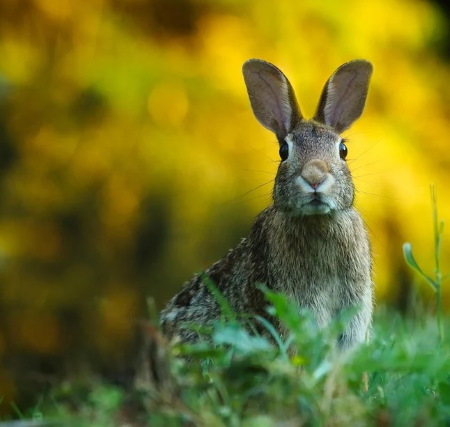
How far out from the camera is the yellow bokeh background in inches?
298

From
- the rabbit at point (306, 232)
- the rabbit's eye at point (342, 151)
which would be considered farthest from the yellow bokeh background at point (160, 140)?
the rabbit's eye at point (342, 151)

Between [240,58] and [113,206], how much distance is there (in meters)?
1.57

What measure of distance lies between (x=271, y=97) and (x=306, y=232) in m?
0.67

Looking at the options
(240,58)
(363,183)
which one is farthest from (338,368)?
(240,58)

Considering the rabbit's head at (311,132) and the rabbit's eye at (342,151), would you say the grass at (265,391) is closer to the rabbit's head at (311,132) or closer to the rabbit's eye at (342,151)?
the rabbit's head at (311,132)

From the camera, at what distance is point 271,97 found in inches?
171

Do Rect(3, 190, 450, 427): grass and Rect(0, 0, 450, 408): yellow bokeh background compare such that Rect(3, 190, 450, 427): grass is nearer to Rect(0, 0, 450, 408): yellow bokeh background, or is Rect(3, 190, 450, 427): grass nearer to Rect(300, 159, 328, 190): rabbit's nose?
Rect(300, 159, 328, 190): rabbit's nose

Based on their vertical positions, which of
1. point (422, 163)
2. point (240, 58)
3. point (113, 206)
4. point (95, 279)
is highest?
point (240, 58)

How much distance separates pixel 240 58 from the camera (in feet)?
25.8

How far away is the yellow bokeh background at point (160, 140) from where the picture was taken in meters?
7.57

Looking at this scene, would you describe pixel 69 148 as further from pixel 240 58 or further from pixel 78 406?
pixel 78 406

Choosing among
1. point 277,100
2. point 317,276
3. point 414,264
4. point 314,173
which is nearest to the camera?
point 414,264

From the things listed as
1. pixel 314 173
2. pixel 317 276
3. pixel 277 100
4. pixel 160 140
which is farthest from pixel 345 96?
pixel 160 140

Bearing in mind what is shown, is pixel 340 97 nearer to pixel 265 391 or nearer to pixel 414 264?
pixel 414 264
